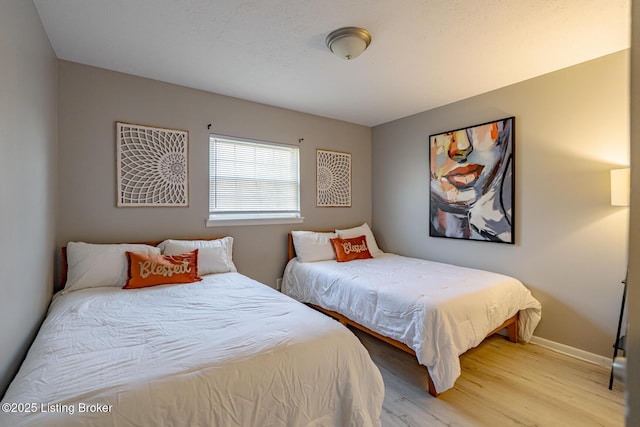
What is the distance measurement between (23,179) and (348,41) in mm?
2063

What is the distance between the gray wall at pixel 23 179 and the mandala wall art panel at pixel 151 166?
1.68ft

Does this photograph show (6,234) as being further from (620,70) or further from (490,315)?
(620,70)

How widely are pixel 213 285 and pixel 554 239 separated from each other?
2921 mm

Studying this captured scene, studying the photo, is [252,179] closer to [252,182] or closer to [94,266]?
[252,182]

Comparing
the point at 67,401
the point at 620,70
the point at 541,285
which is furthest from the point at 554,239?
the point at 67,401

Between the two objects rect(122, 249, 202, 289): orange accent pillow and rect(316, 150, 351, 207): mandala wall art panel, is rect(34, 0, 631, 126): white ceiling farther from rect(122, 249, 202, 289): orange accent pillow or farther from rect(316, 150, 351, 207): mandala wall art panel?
rect(122, 249, 202, 289): orange accent pillow

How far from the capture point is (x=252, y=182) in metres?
3.34

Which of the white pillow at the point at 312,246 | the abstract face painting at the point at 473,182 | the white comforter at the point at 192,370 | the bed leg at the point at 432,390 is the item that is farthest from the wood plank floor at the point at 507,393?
the white pillow at the point at 312,246

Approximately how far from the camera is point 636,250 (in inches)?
16.0

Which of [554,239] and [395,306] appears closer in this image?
[395,306]

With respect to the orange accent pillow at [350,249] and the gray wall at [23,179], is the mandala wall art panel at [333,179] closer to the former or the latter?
the orange accent pillow at [350,249]

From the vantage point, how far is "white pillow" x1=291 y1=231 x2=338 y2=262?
133 inches

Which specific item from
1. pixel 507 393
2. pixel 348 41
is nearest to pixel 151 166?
pixel 348 41

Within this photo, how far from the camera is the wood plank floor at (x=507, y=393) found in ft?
5.73
